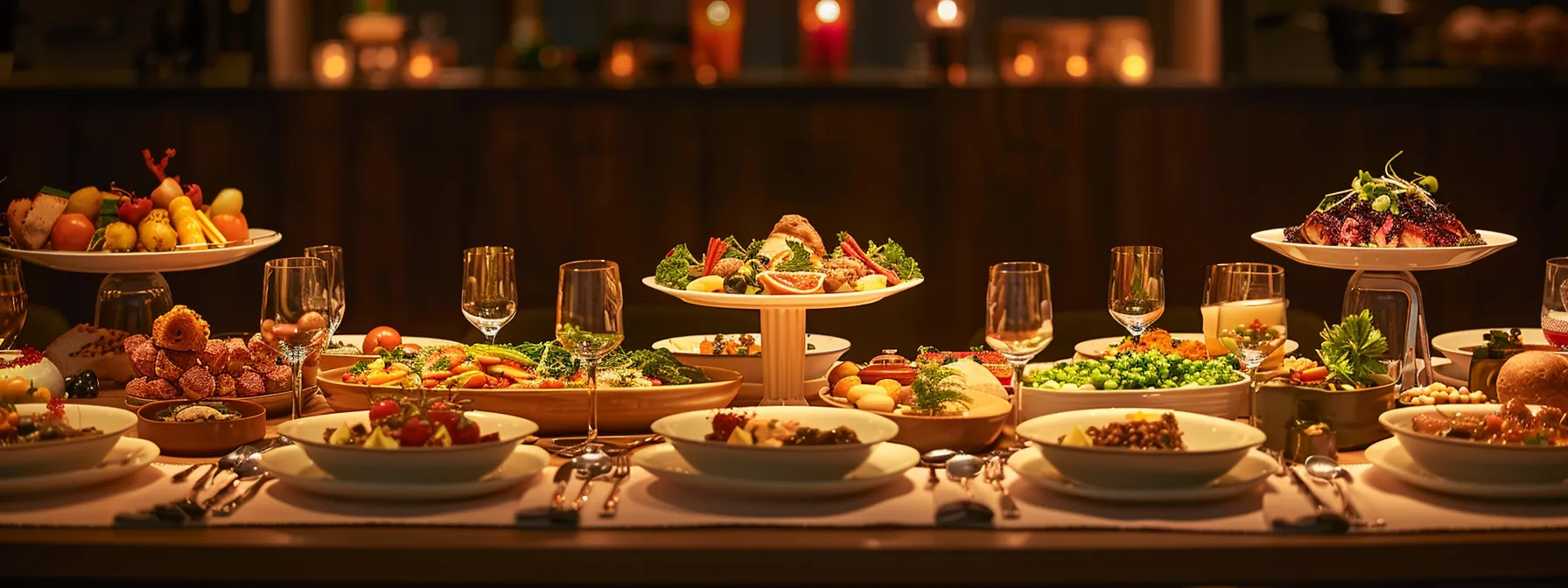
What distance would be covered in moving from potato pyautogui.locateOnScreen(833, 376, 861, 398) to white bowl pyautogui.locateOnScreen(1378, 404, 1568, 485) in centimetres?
64

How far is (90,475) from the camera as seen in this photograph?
1.56 meters

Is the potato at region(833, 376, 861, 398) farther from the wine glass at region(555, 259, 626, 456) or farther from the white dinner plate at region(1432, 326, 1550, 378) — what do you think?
the white dinner plate at region(1432, 326, 1550, 378)

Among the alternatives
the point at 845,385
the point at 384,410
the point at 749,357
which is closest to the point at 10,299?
the point at 384,410

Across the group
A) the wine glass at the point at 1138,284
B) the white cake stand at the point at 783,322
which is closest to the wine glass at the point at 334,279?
the white cake stand at the point at 783,322

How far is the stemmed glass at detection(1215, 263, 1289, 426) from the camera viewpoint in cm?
174

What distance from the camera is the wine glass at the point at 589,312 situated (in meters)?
1.73

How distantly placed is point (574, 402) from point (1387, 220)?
1.13 m

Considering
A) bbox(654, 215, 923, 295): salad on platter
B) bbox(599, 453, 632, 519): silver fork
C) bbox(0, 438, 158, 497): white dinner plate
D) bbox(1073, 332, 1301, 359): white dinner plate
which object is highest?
bbox(654, 215, 923, 295): salad on platter

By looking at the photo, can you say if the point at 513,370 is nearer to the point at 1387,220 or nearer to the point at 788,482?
the point at 788,482

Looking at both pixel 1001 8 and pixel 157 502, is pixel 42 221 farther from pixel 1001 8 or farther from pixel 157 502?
pixel 1001 8

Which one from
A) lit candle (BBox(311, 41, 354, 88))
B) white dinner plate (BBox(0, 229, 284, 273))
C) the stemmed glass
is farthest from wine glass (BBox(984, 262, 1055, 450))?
lit candle (BBox(311, 41, 354, 88))

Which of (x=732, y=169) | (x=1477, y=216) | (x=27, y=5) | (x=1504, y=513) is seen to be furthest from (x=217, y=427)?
(x=1477, y=216)

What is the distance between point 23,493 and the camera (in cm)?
156

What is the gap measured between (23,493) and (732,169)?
3.00 m
